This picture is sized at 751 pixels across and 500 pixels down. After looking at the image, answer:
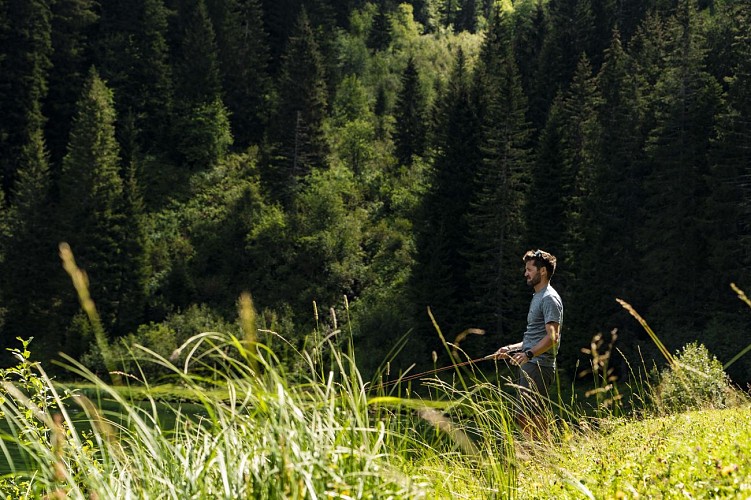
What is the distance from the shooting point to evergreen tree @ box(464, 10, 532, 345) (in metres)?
40.9

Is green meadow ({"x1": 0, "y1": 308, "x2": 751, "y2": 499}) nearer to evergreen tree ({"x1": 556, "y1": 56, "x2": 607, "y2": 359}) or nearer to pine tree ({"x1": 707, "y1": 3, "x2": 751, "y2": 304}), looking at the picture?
evergreen tree ({"x1": 556, "y1": 56, "x2": 607, "y2": 359})

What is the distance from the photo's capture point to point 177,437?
141 inches

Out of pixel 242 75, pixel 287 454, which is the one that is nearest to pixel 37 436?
pixel 287 454

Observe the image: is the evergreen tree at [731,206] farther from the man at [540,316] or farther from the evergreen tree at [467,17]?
the evergreen tree at [467,17]

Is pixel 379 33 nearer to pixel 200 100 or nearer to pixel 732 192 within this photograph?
pixel 200 100

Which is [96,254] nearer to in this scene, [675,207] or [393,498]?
[675,207]

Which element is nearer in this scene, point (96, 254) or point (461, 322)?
point (461, 322)

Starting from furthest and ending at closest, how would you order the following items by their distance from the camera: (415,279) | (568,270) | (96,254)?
(96,254) < (415,279) < (568,270)

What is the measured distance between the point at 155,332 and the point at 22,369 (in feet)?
130

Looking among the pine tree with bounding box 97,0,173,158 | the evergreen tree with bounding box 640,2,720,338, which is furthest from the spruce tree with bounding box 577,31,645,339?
the pine tree with bounding box 97,0,173,158

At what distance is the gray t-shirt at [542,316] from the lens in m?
6.71

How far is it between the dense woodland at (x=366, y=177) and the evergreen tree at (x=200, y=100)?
6.1 inches

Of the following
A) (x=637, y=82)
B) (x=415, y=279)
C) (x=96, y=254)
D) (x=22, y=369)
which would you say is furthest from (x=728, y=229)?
(x=22, y=369)

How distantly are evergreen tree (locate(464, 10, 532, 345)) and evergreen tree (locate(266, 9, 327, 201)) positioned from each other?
14315 millimetres
